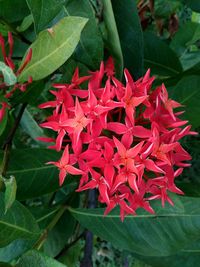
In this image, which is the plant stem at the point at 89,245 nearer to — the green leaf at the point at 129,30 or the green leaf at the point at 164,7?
the green leaf at the point at 129,30

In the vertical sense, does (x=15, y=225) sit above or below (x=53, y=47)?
below

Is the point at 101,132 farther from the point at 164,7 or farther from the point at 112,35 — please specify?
the point at 164,7

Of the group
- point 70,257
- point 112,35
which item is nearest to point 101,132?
point 112,35

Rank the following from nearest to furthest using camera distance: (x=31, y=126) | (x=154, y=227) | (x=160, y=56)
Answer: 1. (x=154, y=227)
2. (x=160, y=56)
3. (x=31, y=126)

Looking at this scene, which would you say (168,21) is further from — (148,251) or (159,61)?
(148,251)

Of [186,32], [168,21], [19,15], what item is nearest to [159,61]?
[186,32]

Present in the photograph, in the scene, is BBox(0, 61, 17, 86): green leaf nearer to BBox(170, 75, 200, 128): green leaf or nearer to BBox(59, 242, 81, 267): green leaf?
BBox(170, 75, 200, 128): green leaf
